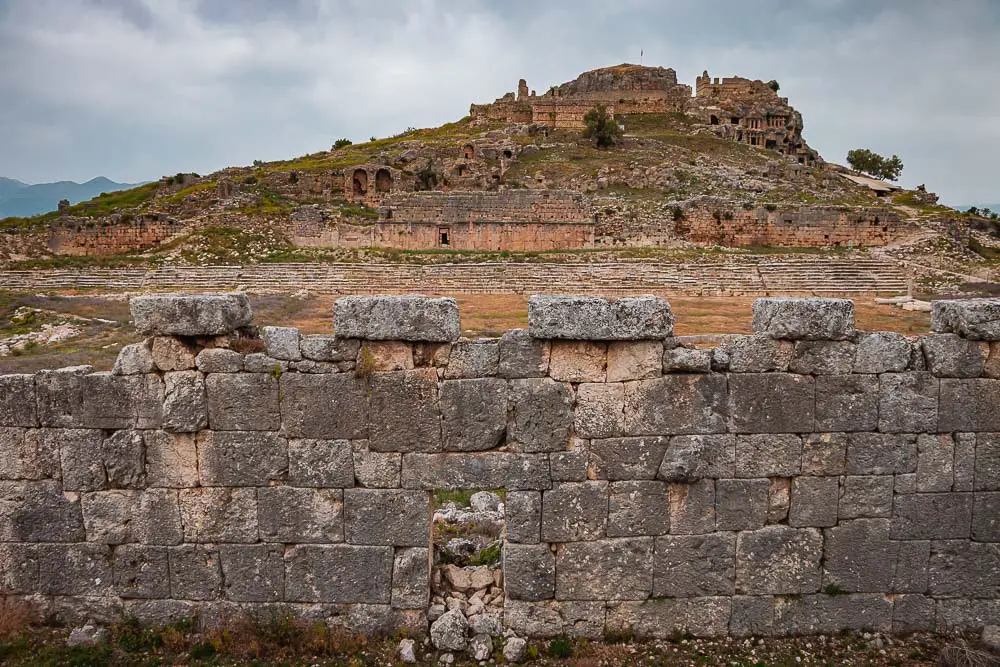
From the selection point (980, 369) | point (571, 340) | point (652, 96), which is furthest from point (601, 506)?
point (652, 96)

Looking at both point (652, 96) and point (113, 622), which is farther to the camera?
point (652, 96)

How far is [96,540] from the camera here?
5.34 m

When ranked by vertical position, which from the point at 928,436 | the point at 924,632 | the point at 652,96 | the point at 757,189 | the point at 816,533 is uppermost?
the point at 652,96

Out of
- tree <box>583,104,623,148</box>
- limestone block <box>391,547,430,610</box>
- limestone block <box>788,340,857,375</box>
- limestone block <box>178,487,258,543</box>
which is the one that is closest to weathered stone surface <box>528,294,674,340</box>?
limestone block <box>788,340,857,375</box>

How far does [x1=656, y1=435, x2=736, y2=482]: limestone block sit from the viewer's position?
5.14 metres

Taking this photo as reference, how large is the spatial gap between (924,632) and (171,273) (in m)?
34.8

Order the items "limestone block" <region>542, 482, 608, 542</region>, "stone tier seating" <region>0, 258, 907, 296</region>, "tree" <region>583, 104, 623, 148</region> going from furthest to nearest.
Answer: "tree" <region>583, 104, 623, 148</region> → "stone tier seating" <region>0, 258, 907, 296</region> → "limestone block" <region>542, 482, 608, 542</region>

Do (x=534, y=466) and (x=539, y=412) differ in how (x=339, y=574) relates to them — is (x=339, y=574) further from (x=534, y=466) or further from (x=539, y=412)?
(x=539, y=412)

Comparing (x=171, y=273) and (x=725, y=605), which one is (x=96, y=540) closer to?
(x=725, y=605)

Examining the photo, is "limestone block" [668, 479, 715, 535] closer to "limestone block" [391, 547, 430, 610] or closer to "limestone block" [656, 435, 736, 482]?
"limestone block" [656, 435, 736, 482]

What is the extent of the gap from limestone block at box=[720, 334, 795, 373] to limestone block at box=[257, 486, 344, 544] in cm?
363

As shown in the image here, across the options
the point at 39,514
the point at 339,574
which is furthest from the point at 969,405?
the point at 39,514

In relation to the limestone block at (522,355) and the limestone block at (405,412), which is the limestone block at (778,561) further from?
the limestone block at (405,412)

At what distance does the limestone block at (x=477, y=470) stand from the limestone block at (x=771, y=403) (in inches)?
68.5
